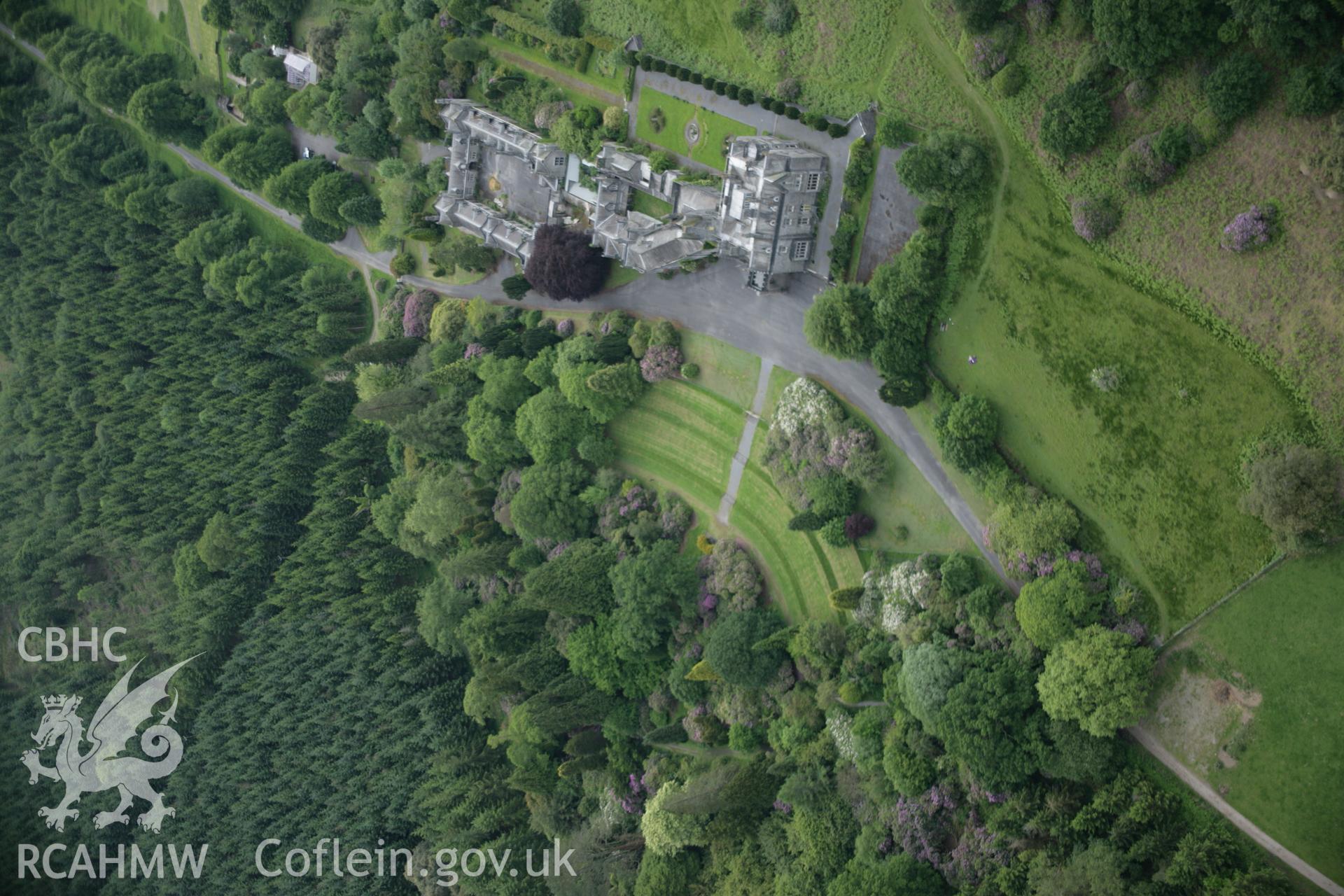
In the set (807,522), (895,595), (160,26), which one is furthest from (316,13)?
(895,595)

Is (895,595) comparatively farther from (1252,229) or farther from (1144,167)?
(1252,229)

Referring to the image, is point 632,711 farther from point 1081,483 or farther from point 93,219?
point 93,219

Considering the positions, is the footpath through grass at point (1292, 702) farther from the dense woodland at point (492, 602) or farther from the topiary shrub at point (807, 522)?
the topiary shrub at point (807, 522)

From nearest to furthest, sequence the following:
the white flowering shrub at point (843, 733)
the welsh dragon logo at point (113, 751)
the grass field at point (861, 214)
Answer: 1. the white flowering shrub at point (843, 733)
2. the grass field at point (861, 214)
3. the welsh dragon logo at point (113, 751)

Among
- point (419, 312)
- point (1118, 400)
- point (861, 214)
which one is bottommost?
point (419, 312)

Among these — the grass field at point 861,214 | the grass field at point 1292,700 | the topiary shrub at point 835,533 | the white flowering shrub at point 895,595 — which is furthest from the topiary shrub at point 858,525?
the grass field at point 1292,700

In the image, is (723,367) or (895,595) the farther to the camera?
(723,367)

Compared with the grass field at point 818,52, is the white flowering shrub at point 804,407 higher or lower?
lower
